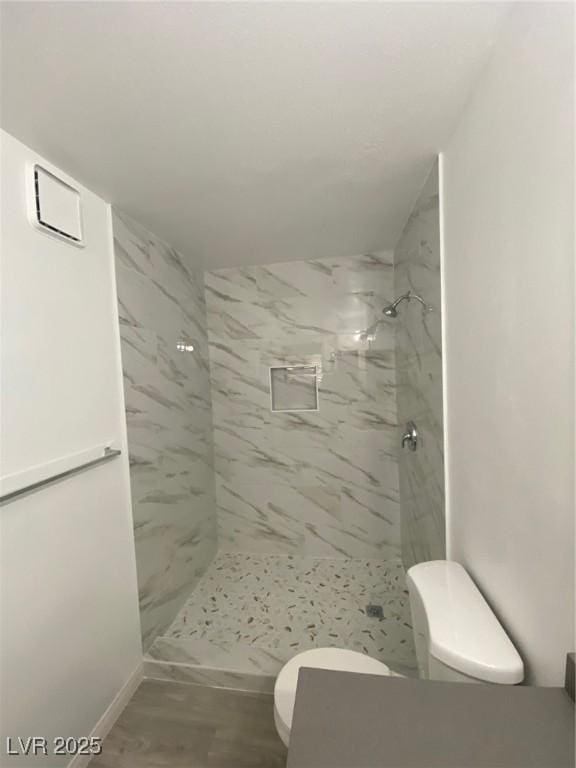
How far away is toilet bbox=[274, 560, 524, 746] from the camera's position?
0.81 m

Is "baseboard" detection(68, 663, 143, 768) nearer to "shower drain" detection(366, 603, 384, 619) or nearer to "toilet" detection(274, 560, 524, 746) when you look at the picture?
"toilet" detection(274, 560, 524, 746)

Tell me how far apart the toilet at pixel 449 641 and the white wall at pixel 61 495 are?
2.66ft

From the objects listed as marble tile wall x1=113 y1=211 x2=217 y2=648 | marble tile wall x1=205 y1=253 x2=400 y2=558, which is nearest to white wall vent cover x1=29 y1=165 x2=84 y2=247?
marble tile wall x1=113 y1=211 x2=217 y2=648

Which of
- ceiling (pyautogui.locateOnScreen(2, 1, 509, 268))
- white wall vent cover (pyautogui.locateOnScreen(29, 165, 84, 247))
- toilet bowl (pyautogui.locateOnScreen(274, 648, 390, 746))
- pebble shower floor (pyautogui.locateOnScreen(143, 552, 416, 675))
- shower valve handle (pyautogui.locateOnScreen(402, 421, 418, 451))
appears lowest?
pebble shower floor (pyautogui.locateOnScreen(143, 552, 416, 675))

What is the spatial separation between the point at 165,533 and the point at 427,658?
152cm

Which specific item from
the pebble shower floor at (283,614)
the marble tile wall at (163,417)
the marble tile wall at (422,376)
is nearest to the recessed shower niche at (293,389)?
the marble tile wall at (163,417)

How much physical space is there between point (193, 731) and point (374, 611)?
3.63 ft

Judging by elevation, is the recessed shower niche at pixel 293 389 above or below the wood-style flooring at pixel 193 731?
above

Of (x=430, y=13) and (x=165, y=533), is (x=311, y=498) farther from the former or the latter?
(x=430, y=13)

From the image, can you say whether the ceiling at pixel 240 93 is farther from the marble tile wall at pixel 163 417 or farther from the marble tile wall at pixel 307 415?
the marble tile wall at pixel 307 415

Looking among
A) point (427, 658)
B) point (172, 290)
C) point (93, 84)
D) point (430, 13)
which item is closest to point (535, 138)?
point (430, 13)

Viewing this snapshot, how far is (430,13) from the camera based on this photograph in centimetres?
77

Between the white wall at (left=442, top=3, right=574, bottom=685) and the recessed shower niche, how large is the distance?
1.61 metres

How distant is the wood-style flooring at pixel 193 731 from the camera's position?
4.45 ft
